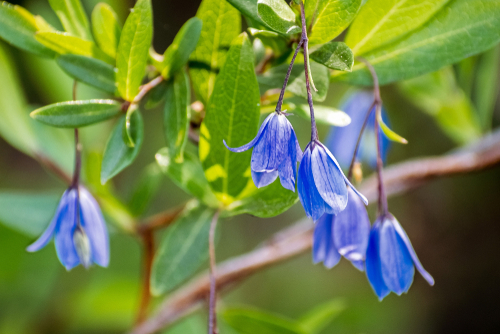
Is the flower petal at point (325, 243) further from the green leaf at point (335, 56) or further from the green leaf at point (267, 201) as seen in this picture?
the green leaf at point (335, 56)

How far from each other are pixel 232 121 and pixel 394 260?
0.31 metres

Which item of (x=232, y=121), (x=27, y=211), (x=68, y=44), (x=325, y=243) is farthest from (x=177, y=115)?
(x=27, y=211)

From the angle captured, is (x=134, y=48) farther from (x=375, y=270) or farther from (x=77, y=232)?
(x=375, y=270)

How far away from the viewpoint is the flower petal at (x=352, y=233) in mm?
629

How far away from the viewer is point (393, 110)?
6.86 feet

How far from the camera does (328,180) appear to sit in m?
0.54

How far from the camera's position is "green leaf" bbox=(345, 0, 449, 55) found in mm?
620

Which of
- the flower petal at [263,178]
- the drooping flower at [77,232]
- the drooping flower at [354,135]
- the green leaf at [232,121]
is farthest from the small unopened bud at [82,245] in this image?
the drooping flower at [354,135]

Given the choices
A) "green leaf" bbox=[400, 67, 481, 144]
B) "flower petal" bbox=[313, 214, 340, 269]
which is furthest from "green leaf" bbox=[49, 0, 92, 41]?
"green leaf" bbox=[400, 67, 481, 144]

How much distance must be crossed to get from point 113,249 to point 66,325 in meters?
0.34

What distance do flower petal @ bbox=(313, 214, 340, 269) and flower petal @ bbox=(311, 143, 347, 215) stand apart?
12 centimetres

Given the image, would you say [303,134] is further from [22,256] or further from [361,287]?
[22,256]

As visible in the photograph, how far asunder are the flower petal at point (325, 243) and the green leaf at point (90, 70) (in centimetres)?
36

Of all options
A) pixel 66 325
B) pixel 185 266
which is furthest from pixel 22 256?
pixel 185 266
